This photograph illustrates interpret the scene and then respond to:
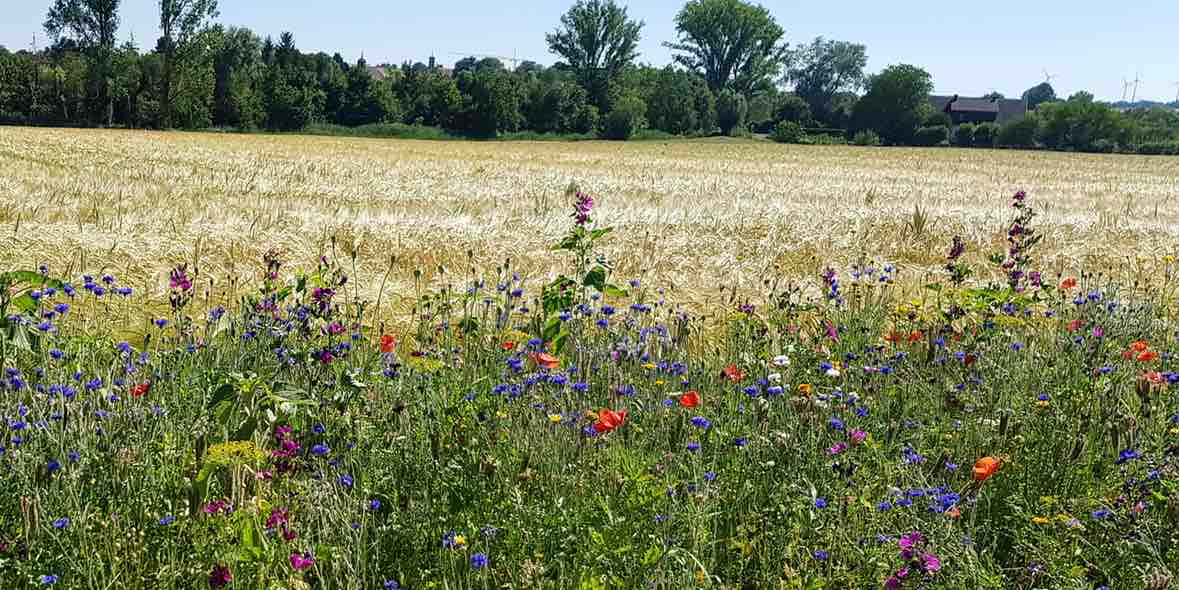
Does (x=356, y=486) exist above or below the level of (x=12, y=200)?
below

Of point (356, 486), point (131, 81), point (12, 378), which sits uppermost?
point (131, 81)

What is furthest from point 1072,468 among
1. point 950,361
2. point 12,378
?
point 12,378

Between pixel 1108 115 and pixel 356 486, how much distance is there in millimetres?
76893

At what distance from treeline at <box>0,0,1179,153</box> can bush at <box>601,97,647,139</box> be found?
0.29 ft

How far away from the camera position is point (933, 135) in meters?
72.6

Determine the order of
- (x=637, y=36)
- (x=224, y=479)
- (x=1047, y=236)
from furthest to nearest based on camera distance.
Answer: (x=637, y=36) < (x=1047, y=236) < (x=224, y=479)

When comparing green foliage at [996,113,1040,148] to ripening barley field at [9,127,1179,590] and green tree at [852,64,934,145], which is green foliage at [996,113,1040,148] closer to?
green tree at [852,64,934,145]

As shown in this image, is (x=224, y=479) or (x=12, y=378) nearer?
(x=224, y=479)

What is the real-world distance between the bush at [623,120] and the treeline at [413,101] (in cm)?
9

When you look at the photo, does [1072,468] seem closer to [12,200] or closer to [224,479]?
[224,479]

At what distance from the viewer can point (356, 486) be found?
3.10 meters

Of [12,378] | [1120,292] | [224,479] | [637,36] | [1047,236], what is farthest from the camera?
[637,36]

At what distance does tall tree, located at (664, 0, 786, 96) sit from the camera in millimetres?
101188

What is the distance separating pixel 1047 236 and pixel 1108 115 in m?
69.1
